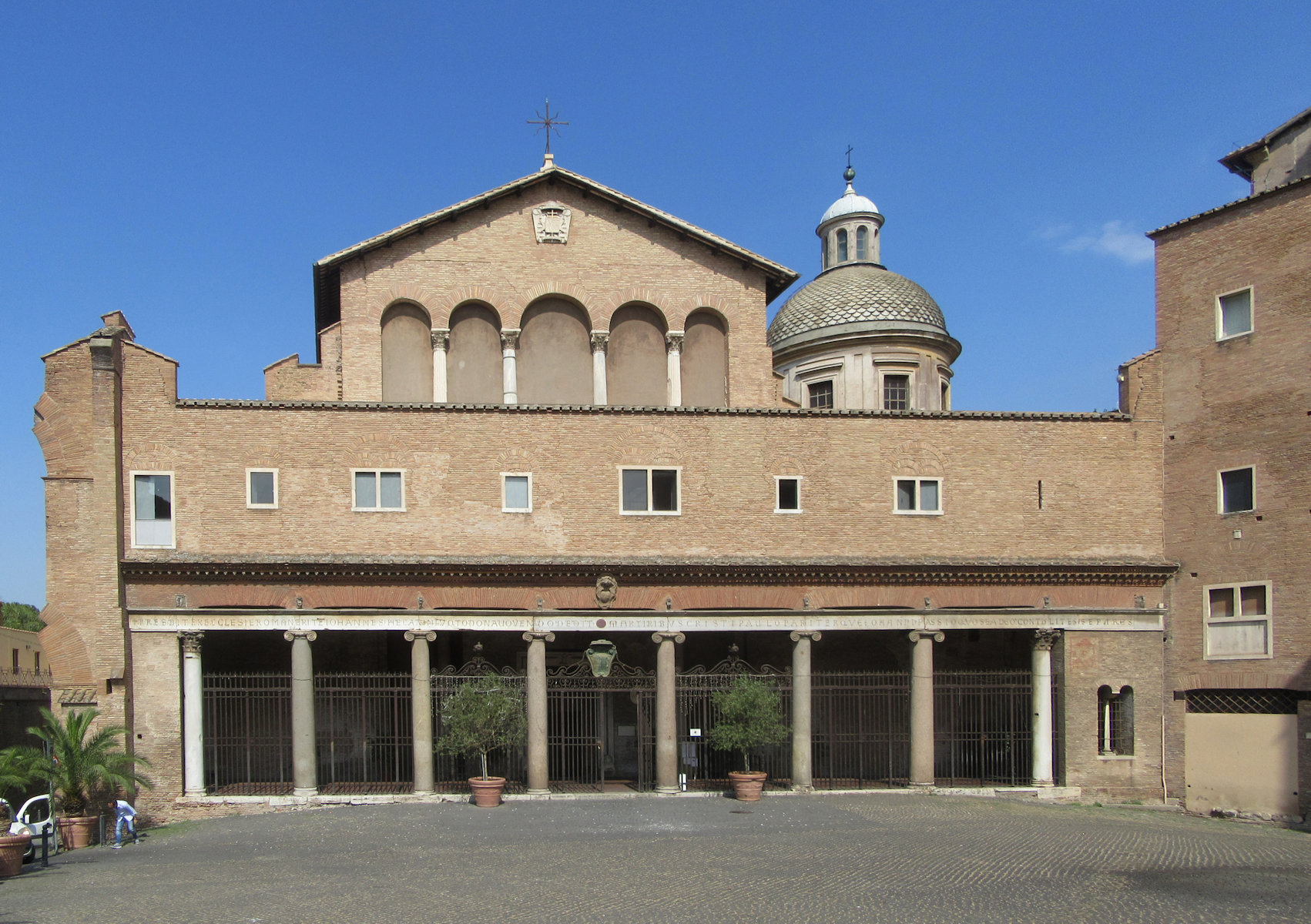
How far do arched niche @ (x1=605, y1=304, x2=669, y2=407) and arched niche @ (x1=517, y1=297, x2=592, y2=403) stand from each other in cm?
54

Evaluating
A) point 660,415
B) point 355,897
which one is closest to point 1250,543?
point 660,415

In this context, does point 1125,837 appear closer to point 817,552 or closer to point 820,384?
point 817,552

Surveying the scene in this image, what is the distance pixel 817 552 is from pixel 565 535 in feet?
15.3

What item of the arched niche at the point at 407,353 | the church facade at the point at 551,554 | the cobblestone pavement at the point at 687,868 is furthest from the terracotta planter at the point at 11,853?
the arched niche at the point at 407,353

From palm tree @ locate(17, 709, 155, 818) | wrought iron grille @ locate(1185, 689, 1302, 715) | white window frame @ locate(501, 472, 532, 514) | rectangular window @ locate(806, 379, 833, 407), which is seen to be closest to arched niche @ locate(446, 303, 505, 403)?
white window frame @ locate(501, 472, 532, 514)

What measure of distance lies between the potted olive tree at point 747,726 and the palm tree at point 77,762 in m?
9.80

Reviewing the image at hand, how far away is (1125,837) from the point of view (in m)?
18.3

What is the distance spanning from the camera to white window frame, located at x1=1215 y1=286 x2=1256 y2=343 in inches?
870

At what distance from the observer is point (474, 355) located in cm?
2595

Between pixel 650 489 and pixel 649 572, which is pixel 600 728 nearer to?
pixel 649 572

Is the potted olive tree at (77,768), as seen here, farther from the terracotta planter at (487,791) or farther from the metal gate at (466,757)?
the terracotta planter at (487,791)

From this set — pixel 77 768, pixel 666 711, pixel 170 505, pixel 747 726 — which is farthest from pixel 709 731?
pixel 77 768

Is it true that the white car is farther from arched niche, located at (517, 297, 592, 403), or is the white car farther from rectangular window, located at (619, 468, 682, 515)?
arched niche, located at (517, 297, 592, 403)

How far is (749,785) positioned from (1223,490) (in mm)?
10215
